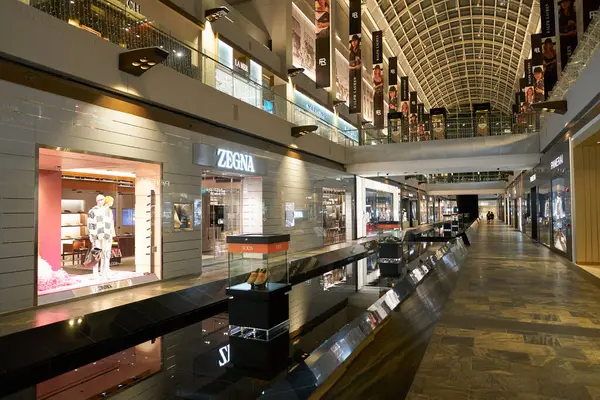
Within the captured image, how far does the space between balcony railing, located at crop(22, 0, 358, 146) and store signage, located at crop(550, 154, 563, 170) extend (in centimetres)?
921

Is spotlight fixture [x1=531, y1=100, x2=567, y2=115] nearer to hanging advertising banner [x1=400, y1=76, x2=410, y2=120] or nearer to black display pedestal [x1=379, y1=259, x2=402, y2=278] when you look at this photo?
black display pedestal [x1=379, y1=259, x2=402, y2=278]

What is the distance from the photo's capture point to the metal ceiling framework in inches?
1366

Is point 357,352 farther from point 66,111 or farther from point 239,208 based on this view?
point 239,208

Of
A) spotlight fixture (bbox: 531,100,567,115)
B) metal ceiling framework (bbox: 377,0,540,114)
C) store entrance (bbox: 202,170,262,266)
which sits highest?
metal ceiling framework (bbox: 377,0,540,114)

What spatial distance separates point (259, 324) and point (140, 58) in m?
6.05

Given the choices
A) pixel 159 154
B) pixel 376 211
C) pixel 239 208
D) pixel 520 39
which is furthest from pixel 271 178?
pixel 520 39

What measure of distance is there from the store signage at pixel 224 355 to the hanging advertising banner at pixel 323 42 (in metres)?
15.0

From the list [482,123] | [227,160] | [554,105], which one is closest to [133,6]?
[227,160]

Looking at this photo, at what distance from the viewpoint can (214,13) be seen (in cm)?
1314

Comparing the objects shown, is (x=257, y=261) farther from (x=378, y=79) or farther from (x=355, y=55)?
(x=378, y=79)

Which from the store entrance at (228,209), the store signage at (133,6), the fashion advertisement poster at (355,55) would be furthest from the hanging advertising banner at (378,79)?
the store signage at (133,6)

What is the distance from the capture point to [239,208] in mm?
14047

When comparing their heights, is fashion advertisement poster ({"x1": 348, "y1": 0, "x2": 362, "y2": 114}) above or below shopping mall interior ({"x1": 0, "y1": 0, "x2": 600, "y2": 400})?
above

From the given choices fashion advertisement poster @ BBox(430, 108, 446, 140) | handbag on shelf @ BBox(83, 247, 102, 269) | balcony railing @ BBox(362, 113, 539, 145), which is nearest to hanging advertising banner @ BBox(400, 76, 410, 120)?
balcony railing @ BBox(362, 113, 539, 145)
